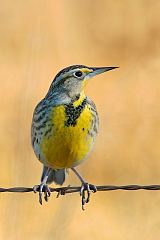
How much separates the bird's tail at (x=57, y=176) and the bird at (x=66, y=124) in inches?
5.0

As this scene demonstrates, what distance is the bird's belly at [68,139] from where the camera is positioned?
12.5 ft

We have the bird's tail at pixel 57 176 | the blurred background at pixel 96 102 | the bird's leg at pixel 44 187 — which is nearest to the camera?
the bird's leg at pixel 44 187

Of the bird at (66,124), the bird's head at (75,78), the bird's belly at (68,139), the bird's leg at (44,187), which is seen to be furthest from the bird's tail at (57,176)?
the bird's head at (75,78)

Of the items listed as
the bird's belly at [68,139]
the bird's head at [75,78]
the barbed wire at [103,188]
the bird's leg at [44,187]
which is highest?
the bird's head at [75,78]

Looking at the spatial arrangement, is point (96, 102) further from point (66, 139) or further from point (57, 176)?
point (66, 139)

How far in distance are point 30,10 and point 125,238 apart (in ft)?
8.56

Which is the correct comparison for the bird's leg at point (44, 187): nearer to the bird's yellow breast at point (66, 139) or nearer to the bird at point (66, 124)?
the bird at point (66, 124)

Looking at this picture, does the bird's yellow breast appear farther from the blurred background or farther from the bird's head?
the blurred background

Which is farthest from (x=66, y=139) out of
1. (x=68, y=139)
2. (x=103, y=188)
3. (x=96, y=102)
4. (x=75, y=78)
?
(x=96, y=102)

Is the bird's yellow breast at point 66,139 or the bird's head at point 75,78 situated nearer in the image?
the bird's yellow breast at point 66,139

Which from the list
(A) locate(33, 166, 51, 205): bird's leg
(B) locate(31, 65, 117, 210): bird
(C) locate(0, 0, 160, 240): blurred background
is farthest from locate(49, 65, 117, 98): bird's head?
(C) locate(0, 0, 160, 240): blurred background

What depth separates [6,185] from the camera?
6.16 m

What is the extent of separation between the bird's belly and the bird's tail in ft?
0.87

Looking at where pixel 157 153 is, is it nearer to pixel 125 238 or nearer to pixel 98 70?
pixel 125 238
